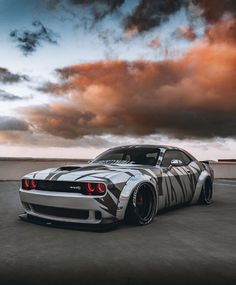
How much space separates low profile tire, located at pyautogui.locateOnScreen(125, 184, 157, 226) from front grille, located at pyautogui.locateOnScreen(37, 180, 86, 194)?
0.74 meters

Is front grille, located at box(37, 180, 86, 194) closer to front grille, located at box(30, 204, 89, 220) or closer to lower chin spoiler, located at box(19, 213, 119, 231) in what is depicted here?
front grille, located at box(30, 204, 89, 220)

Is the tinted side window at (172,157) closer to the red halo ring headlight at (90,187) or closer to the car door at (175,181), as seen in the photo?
the car door at (175,181)

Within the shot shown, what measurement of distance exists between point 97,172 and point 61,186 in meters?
0.54

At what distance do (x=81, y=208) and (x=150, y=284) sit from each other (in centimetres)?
200

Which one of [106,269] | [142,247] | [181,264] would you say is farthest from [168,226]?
[106,269]

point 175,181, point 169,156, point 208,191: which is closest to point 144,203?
point 175,181

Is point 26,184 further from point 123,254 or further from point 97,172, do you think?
point 123,254

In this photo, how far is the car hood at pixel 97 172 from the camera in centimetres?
502

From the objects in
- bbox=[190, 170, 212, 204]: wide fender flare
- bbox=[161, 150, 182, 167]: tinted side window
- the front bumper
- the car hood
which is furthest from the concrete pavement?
bbox=[190, 170, 212, 204]: wide fender flare

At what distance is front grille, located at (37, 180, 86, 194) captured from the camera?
493 cm

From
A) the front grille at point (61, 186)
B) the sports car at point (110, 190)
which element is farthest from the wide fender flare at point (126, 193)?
the front grille at point (61, 186)

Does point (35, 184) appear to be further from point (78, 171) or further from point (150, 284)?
point (150, 284)

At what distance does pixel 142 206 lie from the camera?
5.50m

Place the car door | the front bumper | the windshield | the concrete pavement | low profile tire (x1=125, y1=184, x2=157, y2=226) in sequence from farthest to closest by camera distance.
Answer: the windshield, the car door, low profile tire (x1=125, y1=184, x2=157, y2=226), the front bumper, the concrete pavement
